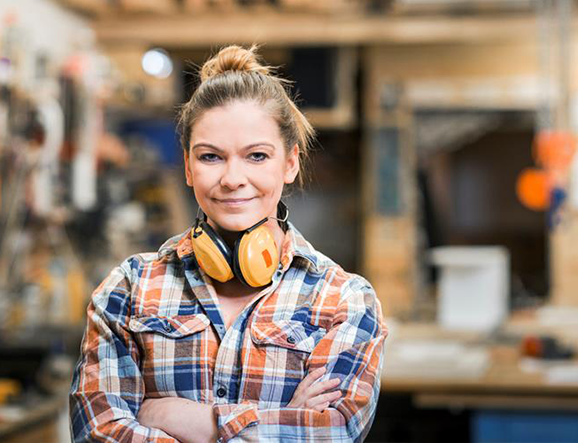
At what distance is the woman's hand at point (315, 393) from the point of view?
1.15 m

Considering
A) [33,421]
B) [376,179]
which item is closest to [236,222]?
[33,421]

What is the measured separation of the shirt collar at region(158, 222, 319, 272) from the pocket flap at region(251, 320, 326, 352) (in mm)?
87

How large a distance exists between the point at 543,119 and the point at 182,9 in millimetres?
3057

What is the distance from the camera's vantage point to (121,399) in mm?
1178

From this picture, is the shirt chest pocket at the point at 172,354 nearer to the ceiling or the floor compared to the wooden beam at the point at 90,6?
nearer to the floor

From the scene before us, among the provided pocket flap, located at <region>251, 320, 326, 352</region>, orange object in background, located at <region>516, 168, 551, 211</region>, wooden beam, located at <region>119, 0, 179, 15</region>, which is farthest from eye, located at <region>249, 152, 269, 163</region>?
wooden beam, located at <region>119, 0, 179, 15</region>

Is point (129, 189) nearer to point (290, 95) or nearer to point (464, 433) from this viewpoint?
point (464, 433)

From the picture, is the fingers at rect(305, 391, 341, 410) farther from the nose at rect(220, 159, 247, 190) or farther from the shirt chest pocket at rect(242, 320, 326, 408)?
the nose at rect(220, 159, 247, 190)

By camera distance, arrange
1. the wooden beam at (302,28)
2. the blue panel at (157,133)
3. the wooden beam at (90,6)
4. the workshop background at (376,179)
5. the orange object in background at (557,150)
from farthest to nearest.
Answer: the blue panel at (157,133), the wooden beam at (302,28), the wooden beam at (90,6), the orange object in background at (557,150), the workshop background at (376,179)

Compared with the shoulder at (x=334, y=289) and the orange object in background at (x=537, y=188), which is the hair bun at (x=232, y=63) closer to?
the shoulder at (x=334, y=289)

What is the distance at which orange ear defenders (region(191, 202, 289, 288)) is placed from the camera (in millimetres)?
1156

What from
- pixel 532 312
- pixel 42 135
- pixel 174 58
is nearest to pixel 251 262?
pixel 42 135

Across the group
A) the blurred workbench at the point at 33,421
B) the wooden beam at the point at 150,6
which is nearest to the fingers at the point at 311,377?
the blurred workbench at the point at 33,421

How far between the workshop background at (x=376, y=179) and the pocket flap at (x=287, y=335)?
1.07 feet
